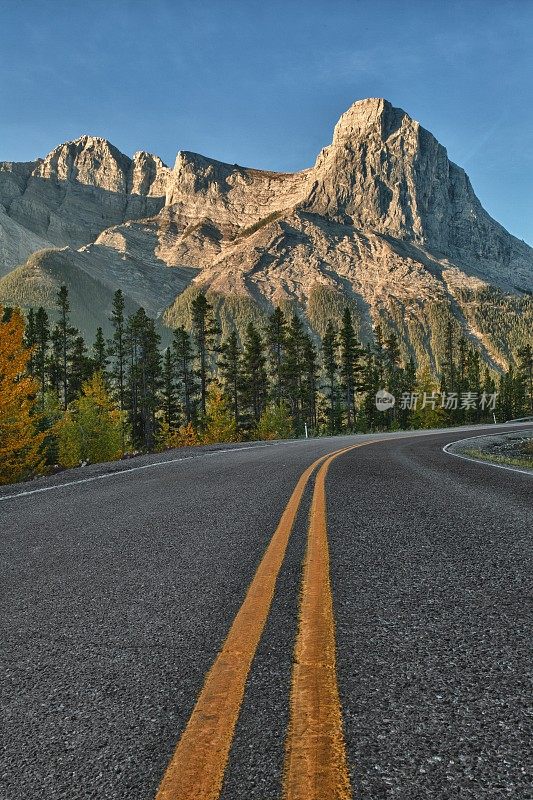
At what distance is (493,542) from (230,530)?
2234 mm

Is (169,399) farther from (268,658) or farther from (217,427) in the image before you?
(268,658)

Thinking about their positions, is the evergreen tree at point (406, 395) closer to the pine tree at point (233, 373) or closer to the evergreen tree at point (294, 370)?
the evergreen tree at point (294, 370)

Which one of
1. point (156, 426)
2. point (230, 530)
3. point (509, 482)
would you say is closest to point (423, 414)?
point (156, 426)

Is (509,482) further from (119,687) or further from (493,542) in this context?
(119,687)

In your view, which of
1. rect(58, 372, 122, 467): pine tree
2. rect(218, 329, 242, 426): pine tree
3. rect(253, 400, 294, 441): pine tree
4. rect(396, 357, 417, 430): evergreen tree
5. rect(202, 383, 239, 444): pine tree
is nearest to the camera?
rect(58, 372, 122, 467): pine tree

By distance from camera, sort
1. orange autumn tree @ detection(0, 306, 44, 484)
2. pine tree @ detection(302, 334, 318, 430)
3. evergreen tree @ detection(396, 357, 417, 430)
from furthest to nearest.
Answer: evergreen tree @ detection(396, 357, 417, 430)
pine tree @ detection(302, 334, 318, 430)
orange autumn tree @ detection(0, 306, 44, 484)

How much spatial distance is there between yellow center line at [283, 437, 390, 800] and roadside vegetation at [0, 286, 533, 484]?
59.5 feet

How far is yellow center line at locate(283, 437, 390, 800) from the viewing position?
129 centimetres

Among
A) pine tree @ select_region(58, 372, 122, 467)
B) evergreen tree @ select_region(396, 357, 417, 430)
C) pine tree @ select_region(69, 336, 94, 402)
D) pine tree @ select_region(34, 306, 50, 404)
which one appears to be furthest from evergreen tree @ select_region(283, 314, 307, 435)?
pine tree @ select_region(34, 306, 50, 404)

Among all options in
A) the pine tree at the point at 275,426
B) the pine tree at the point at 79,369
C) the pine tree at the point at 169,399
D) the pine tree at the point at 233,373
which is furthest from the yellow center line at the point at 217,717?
the pine tree at the point at 79,369

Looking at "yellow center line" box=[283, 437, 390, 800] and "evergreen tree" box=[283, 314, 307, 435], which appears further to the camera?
"evergreen tree" box=[283, 314, 307, 435]

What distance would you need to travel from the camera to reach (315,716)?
5.27 feet

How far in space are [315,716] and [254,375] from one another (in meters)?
51.9

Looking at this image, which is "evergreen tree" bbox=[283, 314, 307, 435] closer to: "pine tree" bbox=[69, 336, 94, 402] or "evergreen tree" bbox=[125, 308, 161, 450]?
"evergreen tree" bbox=[125, 308, 161, 450]
